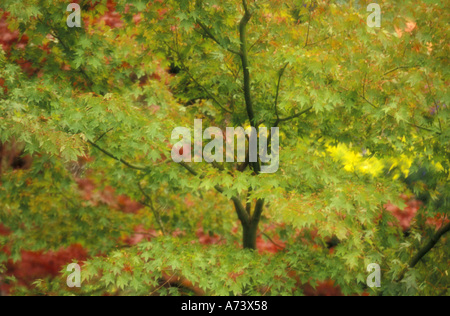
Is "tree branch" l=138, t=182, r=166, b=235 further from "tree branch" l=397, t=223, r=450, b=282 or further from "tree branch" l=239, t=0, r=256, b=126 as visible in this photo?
"tree branch" l=397, t=223, r=450, b=282

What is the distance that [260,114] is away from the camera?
424 cm

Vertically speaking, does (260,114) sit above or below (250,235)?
above

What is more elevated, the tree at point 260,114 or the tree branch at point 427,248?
the tree at point 260,114

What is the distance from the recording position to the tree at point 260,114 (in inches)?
140

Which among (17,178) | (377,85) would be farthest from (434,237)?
(17,178)

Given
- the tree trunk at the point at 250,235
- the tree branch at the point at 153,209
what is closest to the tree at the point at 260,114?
the tree trunk at the point at 250,235

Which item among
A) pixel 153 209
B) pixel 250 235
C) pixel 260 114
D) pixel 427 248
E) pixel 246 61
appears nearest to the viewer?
pixel 246 61

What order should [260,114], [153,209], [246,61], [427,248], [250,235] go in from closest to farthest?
[246,61], [260,114], [427,248], [250,235], [153,209]

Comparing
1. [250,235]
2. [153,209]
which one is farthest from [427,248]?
[153,209]

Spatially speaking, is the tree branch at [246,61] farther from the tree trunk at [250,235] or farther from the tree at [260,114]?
the tree trunk at [250,235]

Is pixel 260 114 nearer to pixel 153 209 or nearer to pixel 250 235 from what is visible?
pixel 250 235

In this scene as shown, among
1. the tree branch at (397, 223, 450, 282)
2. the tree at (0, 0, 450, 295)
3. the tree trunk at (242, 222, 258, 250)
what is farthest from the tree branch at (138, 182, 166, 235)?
the tree branch at (397, 223, 450, 282)
